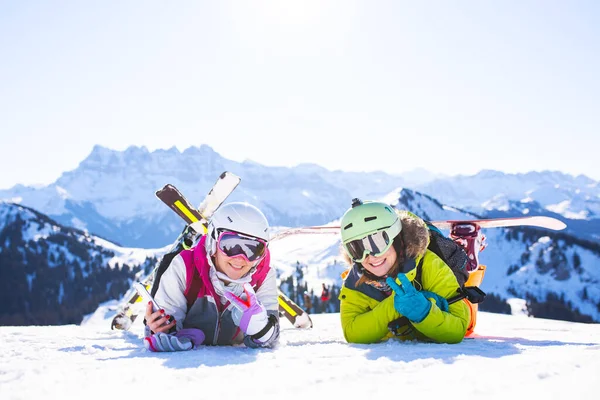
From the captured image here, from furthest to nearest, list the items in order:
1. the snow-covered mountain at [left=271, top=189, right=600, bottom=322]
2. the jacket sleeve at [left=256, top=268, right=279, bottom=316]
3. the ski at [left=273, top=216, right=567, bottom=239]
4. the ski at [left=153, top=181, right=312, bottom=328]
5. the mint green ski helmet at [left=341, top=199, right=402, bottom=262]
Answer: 1. the snow-covered mountain at [left=271, top=189, right=600, bottom=322]
2. the ski at [left=153, top=181, right=312, bottom=328]
3. the ski at [left=273, top=216, right=567, bottom=239]
4. the jacket sleeve at [left=256, top=268, right=279, bottom=316]
5. the mint green ski helmet at [left=341, top=199, right=402, bottom=262]

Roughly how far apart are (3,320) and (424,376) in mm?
151234

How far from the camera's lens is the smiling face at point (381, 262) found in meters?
5.07

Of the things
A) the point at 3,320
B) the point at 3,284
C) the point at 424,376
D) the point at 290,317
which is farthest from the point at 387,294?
the point at 3,284

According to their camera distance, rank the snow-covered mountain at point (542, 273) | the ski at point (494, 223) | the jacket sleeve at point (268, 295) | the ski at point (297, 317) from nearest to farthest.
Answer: the jacket sleeve at point (268, 295), the ski at point (494, 223), the ski at point (297, 317), the snow-covered mountain at point (542, 273)

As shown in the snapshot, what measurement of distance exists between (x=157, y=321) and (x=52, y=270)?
17611 centimetres

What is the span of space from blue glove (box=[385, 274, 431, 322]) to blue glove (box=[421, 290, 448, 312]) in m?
0.19

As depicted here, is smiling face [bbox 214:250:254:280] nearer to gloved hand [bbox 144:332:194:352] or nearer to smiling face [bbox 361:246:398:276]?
gloved hand [bbox 144:332:194:352]

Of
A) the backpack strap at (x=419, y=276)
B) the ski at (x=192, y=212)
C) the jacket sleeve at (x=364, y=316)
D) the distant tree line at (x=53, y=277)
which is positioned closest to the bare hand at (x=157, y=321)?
the jacket sleeve at (x=364, y=316)

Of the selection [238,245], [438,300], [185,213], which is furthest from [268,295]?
[185,213]

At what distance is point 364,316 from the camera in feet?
17.5

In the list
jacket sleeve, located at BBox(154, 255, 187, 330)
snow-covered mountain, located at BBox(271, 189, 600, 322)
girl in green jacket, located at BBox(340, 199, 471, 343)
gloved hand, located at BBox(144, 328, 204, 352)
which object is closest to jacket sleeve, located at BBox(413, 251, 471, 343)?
girl in green jacket, located at BBox(340, 199, 471, 343)

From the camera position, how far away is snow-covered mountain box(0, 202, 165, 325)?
13450 cm

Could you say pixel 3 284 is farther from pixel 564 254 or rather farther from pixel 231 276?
pixel 564 254

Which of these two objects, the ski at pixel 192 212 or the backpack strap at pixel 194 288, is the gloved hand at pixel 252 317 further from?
the ski at pixel 192 212
